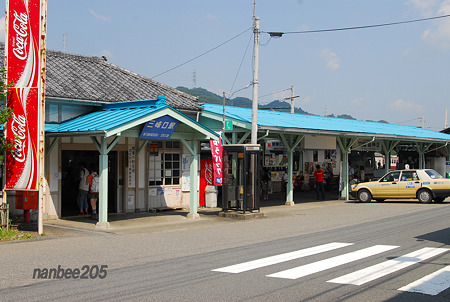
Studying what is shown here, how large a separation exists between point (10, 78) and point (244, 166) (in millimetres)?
7875

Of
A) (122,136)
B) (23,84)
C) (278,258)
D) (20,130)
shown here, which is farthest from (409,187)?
(23,84)

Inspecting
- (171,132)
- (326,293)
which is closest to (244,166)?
(171,132)

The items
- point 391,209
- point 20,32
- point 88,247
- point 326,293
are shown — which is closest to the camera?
point 326,293

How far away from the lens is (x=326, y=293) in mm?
6785

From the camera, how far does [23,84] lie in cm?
1259

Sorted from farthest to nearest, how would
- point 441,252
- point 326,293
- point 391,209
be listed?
1. point 391,209
2. point 441,252
3. point 326,293

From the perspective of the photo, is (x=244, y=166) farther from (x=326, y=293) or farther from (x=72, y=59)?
(x=326, y=293)

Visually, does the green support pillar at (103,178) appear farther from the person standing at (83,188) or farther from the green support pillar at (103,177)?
the person standing at (83,188)

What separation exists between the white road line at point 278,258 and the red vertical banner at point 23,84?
637cm

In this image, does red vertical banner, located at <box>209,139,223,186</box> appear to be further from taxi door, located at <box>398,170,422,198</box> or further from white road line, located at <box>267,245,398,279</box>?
taxi door, located at <box>398,170,422,198</box>

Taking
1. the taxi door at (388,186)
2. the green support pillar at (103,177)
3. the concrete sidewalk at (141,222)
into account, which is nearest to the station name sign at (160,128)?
the green support pillar at (103,177)

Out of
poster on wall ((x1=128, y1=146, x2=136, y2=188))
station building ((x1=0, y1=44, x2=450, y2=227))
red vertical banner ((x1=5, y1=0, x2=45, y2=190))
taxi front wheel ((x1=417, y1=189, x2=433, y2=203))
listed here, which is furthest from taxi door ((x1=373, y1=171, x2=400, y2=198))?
red vertical banner ((x1=5, y1=0, x2=45, y2=190))

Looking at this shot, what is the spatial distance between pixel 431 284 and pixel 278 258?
3069 millimetres

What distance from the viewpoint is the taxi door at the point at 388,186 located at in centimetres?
2332
